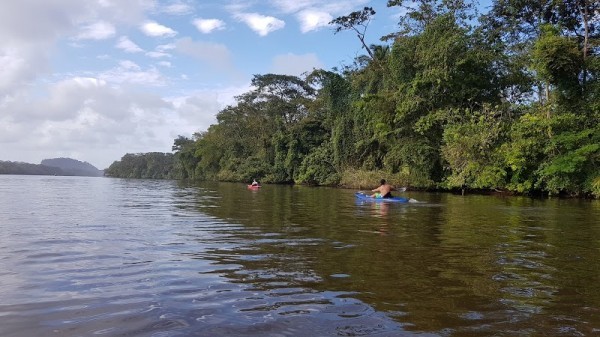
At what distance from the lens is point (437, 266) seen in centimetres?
604

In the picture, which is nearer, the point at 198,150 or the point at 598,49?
the point at 598,49

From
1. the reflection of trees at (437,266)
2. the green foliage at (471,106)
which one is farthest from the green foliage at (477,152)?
the reflection of trees at (437,266)

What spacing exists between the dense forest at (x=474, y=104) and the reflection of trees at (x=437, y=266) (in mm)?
14730

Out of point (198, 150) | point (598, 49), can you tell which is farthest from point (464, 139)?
point (198, 150)

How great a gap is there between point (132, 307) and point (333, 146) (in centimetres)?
3765

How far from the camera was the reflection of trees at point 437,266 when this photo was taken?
4160 mm

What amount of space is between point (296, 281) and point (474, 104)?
27.6 metres

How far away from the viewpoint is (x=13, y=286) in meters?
4.84

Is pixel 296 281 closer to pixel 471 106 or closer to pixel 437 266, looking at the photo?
pixel 437 266

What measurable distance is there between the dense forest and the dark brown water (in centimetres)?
1552

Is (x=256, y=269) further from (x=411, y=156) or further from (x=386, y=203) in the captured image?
(x=411, y=156)

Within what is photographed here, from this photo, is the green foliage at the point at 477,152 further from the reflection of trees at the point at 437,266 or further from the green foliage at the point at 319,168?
the reflection of trees at the point at 437,266

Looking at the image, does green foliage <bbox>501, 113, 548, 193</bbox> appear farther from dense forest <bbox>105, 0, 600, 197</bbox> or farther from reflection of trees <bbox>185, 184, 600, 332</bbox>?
reflection of trees <bbox>185, 184, 600, 332</bbox>

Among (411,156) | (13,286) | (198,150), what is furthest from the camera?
(198,150)
